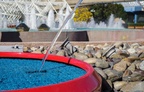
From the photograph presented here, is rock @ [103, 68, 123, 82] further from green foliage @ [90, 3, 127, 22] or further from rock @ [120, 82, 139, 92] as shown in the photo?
green foliage @ [90, 3, 127, 22]

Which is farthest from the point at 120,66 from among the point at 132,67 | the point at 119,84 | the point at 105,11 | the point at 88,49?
the point at 105,11

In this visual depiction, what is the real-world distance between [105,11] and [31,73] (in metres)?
45.5

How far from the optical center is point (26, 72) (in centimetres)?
633

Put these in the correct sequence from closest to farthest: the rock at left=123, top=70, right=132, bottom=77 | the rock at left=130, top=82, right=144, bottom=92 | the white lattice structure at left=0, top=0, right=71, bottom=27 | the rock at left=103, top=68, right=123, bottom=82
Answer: the rock at left=130, top=82, right=144, bottom=92, the rock at left=103, top=68, right=123, bottom=82, the rock at left=123, top=70, right=132, bottom=77, the white lattice structure at left=0, top=0, right=71, bottom=27

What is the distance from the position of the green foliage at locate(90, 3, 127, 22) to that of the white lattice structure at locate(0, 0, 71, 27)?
19.6 m

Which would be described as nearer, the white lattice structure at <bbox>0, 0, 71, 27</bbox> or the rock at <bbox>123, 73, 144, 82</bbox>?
the rock at <bbox>123, 73, 144, 82</bbox>

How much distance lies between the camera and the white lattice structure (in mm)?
27922

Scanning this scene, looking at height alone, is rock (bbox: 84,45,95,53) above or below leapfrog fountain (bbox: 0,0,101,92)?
below

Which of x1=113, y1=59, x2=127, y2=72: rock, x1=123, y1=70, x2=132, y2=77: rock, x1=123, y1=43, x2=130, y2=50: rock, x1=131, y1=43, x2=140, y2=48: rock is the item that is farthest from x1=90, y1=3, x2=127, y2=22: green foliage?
x1=123, y1=70, x2=132, y2=77: rock

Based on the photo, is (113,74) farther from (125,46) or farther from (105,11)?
(105,11)

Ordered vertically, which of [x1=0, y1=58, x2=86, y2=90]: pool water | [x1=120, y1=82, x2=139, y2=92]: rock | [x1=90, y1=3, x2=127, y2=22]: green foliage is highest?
[x1=0, y1=58, x2=86, y2=90]: pool water

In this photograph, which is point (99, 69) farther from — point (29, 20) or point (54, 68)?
point (29, 20)

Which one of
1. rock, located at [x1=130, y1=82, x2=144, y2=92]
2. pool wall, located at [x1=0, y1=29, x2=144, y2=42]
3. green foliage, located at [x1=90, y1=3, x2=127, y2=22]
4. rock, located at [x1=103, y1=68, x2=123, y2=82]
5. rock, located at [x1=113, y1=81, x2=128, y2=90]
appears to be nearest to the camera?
rock, located at [x1=130, y1=82, x2=144, y2=92]

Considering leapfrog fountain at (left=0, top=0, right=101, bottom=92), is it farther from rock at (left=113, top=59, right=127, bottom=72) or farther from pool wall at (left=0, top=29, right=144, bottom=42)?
pool wall at (left=0, top=29, right=144, bottom=42)
